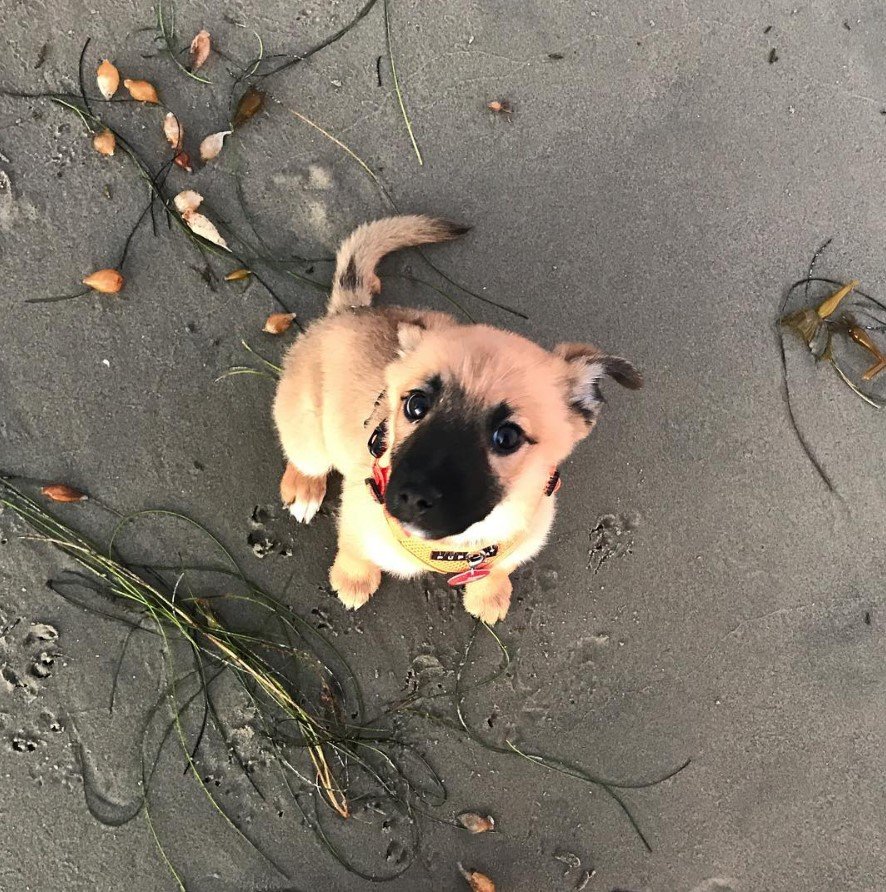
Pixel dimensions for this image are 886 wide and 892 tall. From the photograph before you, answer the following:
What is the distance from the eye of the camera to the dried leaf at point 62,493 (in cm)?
268

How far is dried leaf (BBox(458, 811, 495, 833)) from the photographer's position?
2742 millimetres

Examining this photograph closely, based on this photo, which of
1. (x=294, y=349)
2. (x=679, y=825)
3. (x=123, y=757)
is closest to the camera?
→ (x=294, y=349)

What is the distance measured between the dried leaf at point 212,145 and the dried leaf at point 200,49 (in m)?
0.33

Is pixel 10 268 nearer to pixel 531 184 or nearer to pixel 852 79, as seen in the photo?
pixel 531 184

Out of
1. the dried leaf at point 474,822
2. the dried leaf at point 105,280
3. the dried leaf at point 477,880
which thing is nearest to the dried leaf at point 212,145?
the dried leaf at point 105,280

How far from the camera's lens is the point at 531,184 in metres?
3.07

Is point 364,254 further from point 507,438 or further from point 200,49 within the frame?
point 200,49

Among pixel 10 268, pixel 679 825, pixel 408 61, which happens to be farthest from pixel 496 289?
pixel 679 825

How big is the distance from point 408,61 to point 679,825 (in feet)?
12.3

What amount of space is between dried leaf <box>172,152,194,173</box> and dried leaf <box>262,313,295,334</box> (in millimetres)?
752

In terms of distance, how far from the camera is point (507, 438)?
71.9 inches

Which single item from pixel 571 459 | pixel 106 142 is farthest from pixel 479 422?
pixel 106 142

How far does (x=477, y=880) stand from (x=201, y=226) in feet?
10.1

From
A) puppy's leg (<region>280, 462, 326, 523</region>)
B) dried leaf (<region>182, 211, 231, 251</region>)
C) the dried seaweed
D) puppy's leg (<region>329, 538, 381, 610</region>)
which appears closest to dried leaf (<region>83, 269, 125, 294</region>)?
dried leaf (<region>182, 211, 231, 251</region>)
